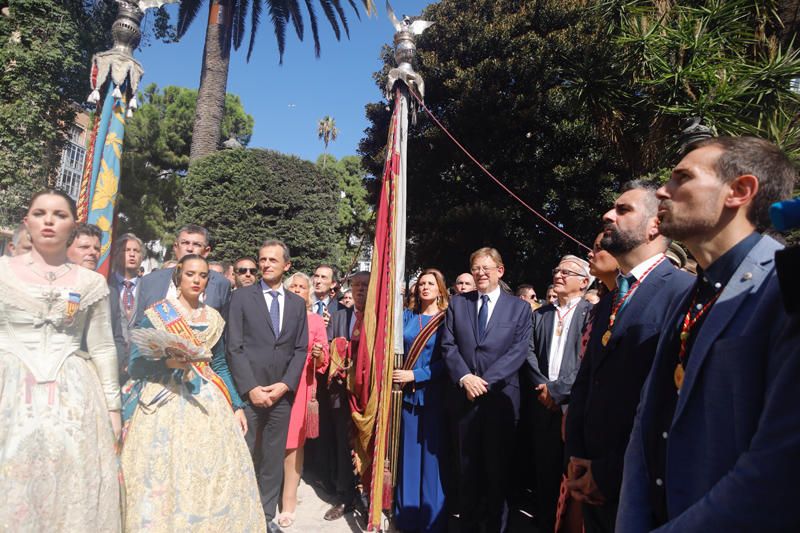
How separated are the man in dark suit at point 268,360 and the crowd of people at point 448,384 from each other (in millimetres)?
15

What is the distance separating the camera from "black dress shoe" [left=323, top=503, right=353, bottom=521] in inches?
163

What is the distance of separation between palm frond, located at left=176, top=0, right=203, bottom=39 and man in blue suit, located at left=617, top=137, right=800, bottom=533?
16.3 m

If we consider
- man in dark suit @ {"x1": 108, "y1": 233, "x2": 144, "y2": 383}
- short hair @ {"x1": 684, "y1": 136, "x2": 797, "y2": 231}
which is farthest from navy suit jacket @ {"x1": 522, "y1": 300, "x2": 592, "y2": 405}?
man in dark suit @ {"x1": 108, "y1": 233, "x2": 144, "y2": 383}

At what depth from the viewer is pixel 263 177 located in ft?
43.8

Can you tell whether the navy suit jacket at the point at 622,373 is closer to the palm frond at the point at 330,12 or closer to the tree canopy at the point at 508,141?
the tree canopy at the point at 508,141

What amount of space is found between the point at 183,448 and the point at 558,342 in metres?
2.73

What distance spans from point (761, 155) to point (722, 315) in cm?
52

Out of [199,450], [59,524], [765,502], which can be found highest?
[765,502]

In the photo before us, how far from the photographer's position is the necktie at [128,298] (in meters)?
3.81

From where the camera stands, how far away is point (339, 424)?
4.67 metres

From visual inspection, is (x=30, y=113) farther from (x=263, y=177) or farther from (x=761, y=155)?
(x=761, y=155)

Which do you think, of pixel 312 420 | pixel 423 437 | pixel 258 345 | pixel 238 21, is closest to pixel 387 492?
pixel 423 437

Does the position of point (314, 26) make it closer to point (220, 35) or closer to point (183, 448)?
point (220, 35)

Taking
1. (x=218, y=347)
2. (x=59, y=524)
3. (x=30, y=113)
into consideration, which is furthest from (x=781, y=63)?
(x=30, y=113)
